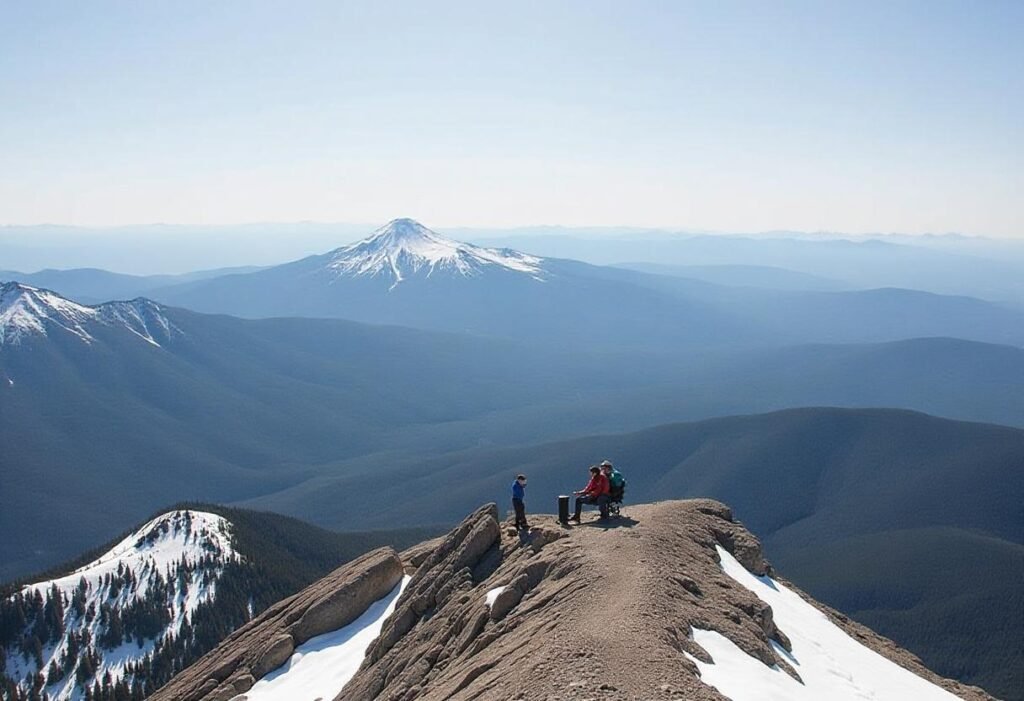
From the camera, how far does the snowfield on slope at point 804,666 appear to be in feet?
74.8

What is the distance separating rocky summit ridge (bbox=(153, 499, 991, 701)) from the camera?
70.1 ft

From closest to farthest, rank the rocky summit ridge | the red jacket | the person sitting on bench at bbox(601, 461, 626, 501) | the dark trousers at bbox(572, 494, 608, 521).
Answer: the rocky summit ridge
the red jacket
the dark trousers at bbox(572, 494, 608, 521)
the person sitting on bench at bbox(601, 461, 626, 501)

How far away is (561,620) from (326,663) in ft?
86.5

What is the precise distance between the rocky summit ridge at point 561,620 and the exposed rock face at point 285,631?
4.7 inches

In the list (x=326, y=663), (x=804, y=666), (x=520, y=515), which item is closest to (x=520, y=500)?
(x=520, y=515)

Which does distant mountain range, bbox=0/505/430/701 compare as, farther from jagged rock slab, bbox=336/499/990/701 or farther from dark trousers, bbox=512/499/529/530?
dark trousers, bbox=512/499/529/530

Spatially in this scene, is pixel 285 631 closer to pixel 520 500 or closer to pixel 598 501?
pixel 520 500

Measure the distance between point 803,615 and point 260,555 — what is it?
118 meters

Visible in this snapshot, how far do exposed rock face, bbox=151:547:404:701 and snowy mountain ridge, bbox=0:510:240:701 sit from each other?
190ft

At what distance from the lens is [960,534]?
17400 cm

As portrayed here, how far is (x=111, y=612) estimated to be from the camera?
115m

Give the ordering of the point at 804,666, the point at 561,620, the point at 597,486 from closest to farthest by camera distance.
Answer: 1. the point at 561,620
2. the point at 804,666
3. the point at 597,486

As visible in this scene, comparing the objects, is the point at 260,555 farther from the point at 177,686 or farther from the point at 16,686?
the point at 177,686

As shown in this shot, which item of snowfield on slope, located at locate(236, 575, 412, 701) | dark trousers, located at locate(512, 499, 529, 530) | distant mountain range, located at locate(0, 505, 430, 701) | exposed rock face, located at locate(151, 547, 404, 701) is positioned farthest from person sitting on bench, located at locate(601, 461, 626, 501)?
distant mountain range, located at locate(0, 505, 430, 701)
